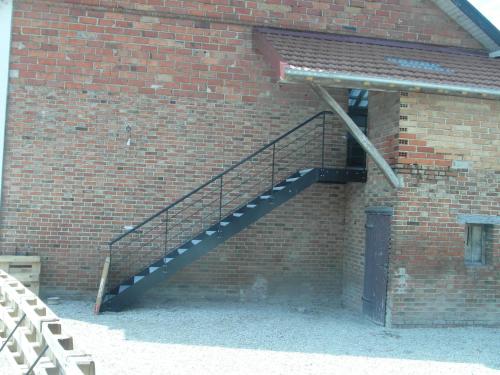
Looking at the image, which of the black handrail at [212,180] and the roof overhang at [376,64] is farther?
the black handrail at [212,180]

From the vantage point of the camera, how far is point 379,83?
315 inches

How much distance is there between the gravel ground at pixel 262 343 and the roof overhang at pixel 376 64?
138 inches

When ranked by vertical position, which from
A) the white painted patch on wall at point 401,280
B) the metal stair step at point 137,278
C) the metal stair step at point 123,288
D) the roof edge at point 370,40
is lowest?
the metal stair step at point 123,288

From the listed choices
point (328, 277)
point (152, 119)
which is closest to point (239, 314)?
point (328, 277)

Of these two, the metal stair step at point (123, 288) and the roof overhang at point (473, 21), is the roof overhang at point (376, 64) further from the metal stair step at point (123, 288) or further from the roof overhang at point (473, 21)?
the metal stair step at point (123, 288)

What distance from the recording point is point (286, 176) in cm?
1030

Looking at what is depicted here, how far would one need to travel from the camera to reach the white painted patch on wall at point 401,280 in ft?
27.8

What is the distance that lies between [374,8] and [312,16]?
119cm

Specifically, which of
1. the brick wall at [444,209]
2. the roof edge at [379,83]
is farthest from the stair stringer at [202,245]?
the roof edge at [379,83]

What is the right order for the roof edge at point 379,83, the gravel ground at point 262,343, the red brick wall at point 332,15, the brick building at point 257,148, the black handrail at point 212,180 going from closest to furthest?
the gravel ground at point 262,343 → the roof edge at point 379,83 → the brick building at point 257,148 → the black handrail at point 212,180 → the red brick wall at point 332,15

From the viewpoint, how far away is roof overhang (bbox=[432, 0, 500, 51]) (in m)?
10.2

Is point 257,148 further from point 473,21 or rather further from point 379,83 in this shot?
point 473,21

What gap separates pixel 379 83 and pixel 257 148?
2.87m

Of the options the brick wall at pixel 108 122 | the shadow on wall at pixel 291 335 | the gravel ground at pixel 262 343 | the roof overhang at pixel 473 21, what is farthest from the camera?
the roof overhang at pixel 473 21
